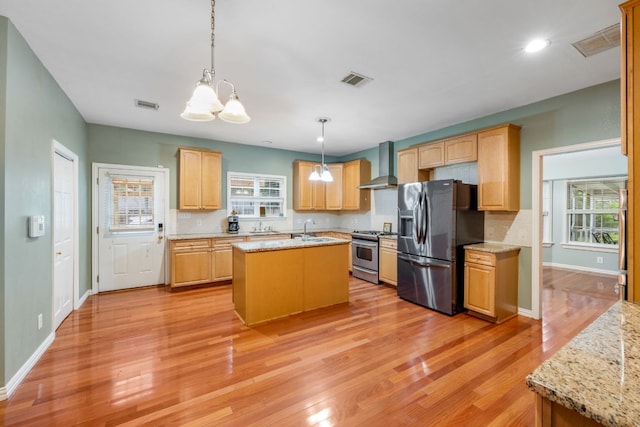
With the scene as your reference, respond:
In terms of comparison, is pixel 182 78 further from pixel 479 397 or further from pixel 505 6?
pixel 479 397

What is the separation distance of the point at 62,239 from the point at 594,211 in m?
9.67

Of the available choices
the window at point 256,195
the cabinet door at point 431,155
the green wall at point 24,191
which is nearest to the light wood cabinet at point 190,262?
the window at point 256,195

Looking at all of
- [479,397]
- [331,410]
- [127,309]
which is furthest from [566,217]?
[127,309]

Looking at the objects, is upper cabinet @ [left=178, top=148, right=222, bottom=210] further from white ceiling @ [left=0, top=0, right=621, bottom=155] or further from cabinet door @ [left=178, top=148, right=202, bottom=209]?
white ceiling @ [left=0, top=0, right=621, bottom=155]

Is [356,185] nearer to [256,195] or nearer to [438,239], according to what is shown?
[256,195]

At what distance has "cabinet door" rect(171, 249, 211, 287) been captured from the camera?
4.59 m

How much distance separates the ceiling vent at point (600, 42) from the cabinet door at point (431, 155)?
1.93m

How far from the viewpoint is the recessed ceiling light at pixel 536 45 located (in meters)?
2.23

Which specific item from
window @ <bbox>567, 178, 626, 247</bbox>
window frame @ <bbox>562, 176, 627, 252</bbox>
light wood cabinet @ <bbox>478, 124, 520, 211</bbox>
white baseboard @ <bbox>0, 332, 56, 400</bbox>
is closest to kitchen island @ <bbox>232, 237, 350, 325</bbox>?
white baseboard @ <bbox>0, 332, 56, 400</bbox>

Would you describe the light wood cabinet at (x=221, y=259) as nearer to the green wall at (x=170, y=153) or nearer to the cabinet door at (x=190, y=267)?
the cabinet door at (x=190, y=267)

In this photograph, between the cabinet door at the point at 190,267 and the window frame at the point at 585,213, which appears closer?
the cabinet door at the point at 190,267

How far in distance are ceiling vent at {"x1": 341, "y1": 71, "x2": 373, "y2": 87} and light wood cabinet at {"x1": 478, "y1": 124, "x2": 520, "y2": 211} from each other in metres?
1.88

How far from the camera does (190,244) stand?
15.5ft

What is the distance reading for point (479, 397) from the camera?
6.79ft
